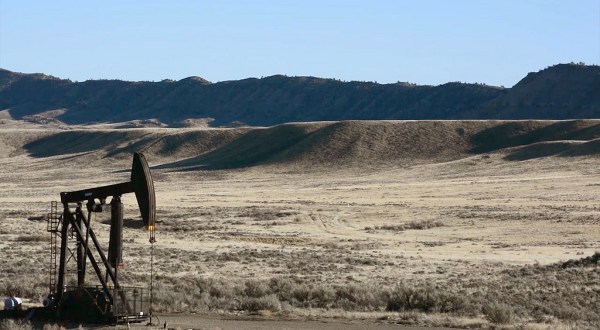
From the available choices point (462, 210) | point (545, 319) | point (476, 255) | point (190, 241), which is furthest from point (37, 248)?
point (462, 210)

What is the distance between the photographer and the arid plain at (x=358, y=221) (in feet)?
81.4

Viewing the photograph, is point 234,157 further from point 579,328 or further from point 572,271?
point 579,328

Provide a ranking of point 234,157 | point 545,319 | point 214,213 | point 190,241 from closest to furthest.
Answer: point 545,319
point 190,241
point 214,213
point 234,157

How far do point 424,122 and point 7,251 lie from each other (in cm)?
9725

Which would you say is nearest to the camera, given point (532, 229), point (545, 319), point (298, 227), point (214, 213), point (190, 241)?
point (545, 319)

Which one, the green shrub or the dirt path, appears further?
the green shrub

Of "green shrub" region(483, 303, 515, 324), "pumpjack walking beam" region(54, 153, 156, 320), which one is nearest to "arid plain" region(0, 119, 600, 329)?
A: "green shrub" region(483, 303, 515, 324)

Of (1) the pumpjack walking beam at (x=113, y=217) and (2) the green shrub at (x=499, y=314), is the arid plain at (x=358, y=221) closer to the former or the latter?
(2) the green shrub at (x=499, y=314)

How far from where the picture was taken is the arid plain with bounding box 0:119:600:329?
24.8m

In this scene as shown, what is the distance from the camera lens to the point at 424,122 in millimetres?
129875

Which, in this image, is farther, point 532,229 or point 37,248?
point 532,229

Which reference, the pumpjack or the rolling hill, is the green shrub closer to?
the pumpjack

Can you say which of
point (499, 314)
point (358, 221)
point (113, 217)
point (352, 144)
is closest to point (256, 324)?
point (113, 217)

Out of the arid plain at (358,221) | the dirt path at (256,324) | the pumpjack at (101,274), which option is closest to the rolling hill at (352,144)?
the arid plain at (358,221)
